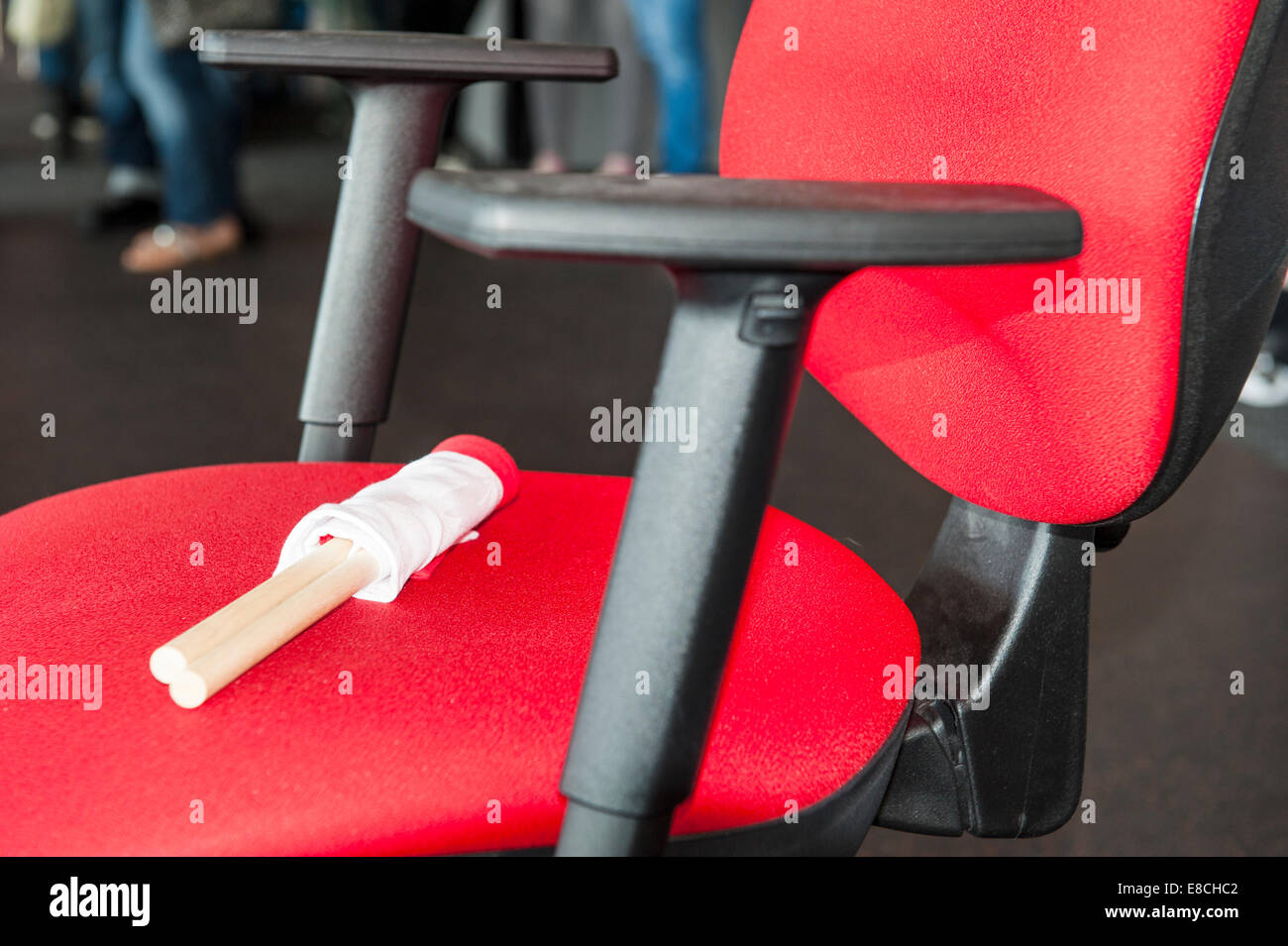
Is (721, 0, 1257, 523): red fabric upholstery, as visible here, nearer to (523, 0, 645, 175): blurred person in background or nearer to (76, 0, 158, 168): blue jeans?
(76, 0, 158, 168): blue jeans

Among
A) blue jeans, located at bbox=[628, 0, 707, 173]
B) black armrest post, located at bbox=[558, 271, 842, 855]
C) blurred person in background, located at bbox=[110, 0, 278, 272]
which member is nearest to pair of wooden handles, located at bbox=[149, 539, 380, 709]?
black armrest post, located at bbox=[558, 271, 842, 855]

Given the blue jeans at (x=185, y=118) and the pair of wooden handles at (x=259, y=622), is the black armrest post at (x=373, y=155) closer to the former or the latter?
the pair of wooden handles at (x=259, y=622)

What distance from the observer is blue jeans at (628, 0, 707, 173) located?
3.15 metres

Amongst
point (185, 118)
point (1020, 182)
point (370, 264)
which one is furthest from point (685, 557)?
point (185, 118)

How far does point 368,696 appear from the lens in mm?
411

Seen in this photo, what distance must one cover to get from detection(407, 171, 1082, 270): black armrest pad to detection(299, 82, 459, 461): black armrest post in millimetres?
310

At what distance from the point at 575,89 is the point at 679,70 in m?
0.85

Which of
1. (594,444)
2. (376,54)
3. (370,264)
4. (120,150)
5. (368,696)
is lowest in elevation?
(594,444)

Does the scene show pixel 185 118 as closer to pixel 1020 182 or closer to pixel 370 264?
pixel 370 264

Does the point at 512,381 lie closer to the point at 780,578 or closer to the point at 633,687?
the point at 780,578

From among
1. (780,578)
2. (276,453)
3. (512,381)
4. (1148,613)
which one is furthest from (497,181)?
(512,381)

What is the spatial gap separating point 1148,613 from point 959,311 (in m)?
1.18

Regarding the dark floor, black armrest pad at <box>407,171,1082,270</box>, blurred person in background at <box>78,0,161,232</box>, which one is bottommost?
the dark floor

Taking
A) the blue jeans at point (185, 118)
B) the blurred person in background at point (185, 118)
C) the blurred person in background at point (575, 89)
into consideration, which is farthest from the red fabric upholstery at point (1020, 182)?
the blurred person in background at point (575, 89)
